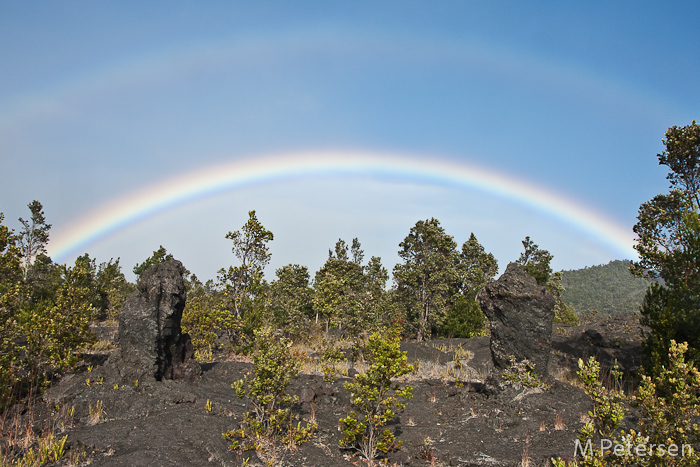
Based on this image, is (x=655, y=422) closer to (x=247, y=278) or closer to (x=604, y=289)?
(x=247, y=278)

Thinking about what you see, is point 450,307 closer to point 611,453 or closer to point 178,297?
point 178,297

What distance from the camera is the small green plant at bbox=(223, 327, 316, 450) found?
8289mm

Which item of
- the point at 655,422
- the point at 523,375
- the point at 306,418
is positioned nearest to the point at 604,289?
the point at 523,375

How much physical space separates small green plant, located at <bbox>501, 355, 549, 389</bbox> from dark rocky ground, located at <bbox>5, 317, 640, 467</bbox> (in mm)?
248

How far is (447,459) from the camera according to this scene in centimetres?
841

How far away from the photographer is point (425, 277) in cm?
2678

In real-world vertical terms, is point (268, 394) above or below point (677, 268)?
below

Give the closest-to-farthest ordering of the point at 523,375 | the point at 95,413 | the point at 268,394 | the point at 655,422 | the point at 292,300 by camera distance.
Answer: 1. the point at 655,422
2. the point at 268,394
3. the point at 95,413
4. the point at 523,375
5. the point at 292,300

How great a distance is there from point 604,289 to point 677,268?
392 feet

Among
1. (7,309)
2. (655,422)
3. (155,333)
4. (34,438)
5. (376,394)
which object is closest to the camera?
(655,422)

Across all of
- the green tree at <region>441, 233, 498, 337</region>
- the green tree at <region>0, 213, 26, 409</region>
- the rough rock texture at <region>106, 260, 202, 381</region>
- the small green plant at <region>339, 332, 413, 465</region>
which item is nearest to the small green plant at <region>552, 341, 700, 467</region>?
the small green plant at <region>339, 332, 413, 465</region>

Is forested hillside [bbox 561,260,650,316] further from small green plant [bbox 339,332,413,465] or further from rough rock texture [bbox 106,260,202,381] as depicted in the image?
rough rock texture [bbox 106,260,202,381]

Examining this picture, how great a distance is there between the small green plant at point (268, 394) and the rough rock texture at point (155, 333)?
3771mm

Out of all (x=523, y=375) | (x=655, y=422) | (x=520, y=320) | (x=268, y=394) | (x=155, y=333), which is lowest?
(x=268, y=394)
